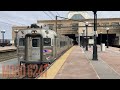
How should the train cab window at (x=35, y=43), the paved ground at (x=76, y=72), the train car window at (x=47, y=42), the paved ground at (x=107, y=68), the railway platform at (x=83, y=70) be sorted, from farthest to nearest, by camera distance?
the train car window at (x=47, y=42), the train cab window at (x=35, y=43), the paved ground at (x=107, y=68), the railway platform at (x=83, y=70), the paved ground at (x=76, y=72)

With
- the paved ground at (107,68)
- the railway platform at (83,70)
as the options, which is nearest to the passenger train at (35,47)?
the railway platform at (83,70)

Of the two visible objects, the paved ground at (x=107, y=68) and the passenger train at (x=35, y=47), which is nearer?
the paved ground at (x=107, y=68)

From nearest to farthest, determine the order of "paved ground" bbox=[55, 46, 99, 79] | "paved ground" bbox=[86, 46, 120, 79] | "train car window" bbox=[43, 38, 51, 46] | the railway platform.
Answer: "paved ground" bbox=[55, 46, 99, 79], the railway platform, "paved ground" bbox=[86, 46, 120, 79], "train car window" bbox=[43, 38, 51, 46]

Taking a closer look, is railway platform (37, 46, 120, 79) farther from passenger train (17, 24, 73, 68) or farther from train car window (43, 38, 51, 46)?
train car window (43, 38, 51, 46)

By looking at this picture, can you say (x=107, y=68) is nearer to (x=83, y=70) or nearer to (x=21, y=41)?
(x=83, y=70)

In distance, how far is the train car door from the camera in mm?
19156

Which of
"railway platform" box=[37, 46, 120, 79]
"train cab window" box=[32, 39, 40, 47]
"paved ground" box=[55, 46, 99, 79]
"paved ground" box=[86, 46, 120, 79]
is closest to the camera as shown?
"paved ground" box=[55, 46, 99, 79]

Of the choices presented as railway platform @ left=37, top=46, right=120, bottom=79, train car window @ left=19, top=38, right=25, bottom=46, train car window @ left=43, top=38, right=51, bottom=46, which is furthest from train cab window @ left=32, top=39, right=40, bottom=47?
railway platform @ left=37, top=46, right=120, bottom=79

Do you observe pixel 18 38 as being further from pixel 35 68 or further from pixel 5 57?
pixel 5 57

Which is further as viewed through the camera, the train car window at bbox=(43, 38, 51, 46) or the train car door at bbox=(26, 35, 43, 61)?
the train car window at bbox=(43, 38, 51, 46)

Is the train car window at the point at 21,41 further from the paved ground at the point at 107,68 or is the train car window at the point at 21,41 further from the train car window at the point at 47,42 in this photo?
the paved ground at the point at 107,68

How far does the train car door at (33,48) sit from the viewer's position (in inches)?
754
